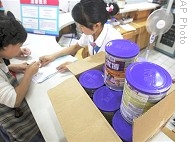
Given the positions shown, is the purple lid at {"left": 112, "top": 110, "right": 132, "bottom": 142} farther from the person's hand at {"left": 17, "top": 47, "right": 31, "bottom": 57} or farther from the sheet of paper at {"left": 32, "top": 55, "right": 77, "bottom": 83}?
the person's hand at {"left": 17, "top": 47, "right": 31, "bottom": 57}

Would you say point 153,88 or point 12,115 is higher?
point 153,88

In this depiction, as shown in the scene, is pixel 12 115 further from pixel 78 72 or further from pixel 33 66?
pixel 78 72

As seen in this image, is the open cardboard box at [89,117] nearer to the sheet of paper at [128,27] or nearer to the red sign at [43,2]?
the red sign at [43,2]

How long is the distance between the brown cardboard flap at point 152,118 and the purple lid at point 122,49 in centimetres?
22

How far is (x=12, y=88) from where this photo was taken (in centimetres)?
95

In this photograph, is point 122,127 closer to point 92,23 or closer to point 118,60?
point 118,60

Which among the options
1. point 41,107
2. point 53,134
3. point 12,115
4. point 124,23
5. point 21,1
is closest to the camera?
point 53,134

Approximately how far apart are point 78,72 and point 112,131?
367 mm

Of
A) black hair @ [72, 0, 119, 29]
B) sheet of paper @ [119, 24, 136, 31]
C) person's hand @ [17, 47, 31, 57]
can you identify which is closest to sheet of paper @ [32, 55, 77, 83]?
person's hand @ [17, 47, 31, 57]

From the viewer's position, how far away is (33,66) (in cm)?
108

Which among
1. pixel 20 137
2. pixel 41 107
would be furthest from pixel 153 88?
pixel 20 137

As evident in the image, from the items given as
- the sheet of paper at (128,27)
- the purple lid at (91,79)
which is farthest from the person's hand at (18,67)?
the sheet of paper at (128,27)

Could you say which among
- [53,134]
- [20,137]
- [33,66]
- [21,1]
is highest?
[21,1]

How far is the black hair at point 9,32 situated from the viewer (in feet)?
2.92
